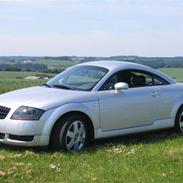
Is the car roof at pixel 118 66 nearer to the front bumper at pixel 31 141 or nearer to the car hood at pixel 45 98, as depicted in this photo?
the car hood at pixel 45 98

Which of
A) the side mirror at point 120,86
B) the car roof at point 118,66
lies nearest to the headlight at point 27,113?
the side mirror at point 120,86

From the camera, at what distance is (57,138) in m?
7.71

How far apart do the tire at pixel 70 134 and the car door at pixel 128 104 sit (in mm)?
420

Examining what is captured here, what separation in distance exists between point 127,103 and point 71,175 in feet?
8.80

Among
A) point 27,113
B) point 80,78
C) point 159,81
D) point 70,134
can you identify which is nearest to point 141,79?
point 159,81

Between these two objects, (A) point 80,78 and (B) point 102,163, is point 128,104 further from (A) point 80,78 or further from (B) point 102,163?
(B) point 102,163

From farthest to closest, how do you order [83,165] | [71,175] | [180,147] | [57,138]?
[180,147]
[57,138]
[83,165]
[71,175]

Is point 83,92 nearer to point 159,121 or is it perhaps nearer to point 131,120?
point 131,120

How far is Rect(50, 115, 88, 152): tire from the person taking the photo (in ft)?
25.3

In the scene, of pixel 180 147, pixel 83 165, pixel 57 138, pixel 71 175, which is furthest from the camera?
pixel 180 147

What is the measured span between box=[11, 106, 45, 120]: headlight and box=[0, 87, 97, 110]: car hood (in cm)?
7

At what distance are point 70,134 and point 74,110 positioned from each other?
1.24 feet

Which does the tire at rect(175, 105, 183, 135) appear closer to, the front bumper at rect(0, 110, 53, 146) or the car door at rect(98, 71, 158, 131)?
the car door at rect(98, 71, 158, 131)

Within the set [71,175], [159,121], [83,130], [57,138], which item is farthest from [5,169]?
[159,121]
